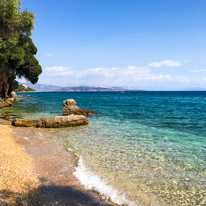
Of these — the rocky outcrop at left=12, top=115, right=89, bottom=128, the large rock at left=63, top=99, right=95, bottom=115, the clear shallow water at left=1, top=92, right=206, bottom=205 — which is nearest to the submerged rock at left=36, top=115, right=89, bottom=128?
the rocky outcrop at left=12, top=115, right=89, bottom=128

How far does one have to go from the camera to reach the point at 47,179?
809cm

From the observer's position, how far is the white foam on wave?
6.79m

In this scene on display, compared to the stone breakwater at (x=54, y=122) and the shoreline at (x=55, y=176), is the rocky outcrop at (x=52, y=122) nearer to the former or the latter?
the stone breakwater at (x=54, y=122)

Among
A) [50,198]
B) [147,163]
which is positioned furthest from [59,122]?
[50,198]

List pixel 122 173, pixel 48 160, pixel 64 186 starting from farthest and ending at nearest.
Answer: pixel 48 160 < pixel 122 173 < pixel 64 186

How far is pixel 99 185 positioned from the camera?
7.75 metres

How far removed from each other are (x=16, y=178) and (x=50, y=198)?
2.05m

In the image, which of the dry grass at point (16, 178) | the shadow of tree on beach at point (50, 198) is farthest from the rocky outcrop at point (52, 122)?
the shadow of tree on beach at point (50, 198)

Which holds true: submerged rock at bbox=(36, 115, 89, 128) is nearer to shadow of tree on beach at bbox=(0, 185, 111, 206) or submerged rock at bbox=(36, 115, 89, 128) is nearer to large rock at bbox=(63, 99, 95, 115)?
large rock at bbox=(63, 99, 95, 115)

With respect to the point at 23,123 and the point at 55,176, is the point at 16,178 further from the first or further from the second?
→ the point at 23,123

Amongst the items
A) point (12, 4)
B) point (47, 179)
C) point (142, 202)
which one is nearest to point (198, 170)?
point (142, 202)

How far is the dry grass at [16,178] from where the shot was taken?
620 cm

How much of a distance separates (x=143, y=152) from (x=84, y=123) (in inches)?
421

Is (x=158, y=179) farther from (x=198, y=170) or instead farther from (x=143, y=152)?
(x=143, y=152)
